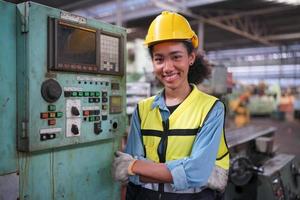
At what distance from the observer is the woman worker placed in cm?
93

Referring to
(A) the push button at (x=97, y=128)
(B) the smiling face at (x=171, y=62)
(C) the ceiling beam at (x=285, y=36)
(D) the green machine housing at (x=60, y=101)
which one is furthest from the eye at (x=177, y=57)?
(C) the ceiling beam at (x=285, y=36)

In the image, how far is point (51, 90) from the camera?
0.98 metres

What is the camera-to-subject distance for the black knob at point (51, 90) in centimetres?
97

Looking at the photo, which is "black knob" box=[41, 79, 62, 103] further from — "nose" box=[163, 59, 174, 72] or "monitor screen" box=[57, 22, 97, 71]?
"nose" box=[163, 59, 174, 72]

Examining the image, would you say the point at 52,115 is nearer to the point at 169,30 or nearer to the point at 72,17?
the point at 72,17

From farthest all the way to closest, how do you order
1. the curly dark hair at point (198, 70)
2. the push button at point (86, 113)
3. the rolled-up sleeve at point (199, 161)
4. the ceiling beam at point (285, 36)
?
1. the ceiling beam at point (285, 36)
2. the curly dark hair at point (198, 70)
3. the push button at point (86, 113)
4. the rolled-up sleeve at point (199, 161)

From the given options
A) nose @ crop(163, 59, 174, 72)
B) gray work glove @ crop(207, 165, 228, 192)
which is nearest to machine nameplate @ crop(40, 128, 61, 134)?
nose @ crop(163, 59, 174, 72)

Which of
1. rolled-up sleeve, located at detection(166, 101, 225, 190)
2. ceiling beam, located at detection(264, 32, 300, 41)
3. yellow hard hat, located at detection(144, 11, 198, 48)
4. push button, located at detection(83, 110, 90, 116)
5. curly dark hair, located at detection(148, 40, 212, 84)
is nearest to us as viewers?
rolled-up sleeve, located at detection(166, 101, 225, 190)

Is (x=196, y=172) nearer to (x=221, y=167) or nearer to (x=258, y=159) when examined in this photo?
(x=221, y=167)

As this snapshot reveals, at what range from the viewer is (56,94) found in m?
1.00

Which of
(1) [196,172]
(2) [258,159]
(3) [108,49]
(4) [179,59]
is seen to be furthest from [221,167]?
(2) [258,159]

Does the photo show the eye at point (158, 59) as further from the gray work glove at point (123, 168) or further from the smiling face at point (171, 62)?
the gray work glove at point (123, 168)

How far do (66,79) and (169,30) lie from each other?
41cm

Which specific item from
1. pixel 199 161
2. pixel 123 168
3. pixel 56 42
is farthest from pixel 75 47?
pixel 199 161
